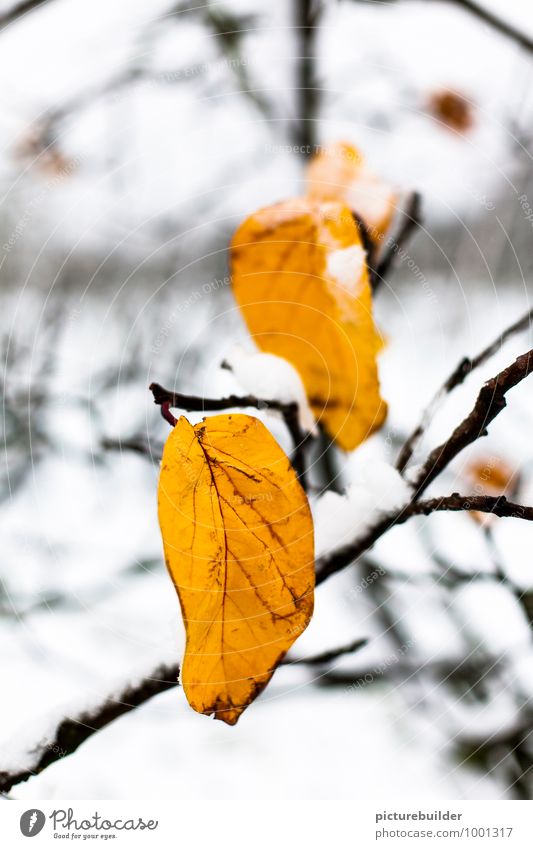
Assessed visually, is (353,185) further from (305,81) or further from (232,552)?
(232,552)

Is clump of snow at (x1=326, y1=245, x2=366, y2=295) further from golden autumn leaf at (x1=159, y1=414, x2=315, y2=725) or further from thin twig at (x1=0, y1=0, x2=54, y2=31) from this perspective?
thin twig at (x1=0, y1=0, x2=54, y2=31)

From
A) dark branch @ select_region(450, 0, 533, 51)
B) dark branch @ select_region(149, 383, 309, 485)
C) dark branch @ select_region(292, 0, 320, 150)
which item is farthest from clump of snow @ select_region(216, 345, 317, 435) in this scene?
dark branch @ select_region(450, 0, 533, 51)

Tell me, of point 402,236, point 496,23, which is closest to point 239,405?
point 402,236

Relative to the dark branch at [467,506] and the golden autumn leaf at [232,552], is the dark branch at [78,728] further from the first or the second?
the dark branch at [467,506]

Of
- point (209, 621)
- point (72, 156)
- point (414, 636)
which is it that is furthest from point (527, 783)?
point (72, 156)

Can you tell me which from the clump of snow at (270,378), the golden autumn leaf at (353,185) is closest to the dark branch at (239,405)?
the clump of snow at (270,378)

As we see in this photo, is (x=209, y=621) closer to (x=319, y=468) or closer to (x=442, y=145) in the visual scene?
(x=319, y=468)
